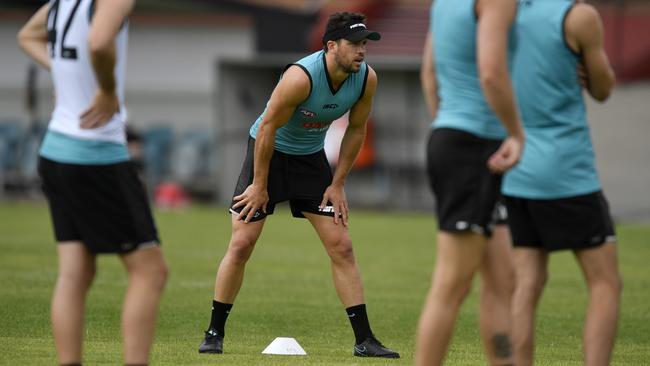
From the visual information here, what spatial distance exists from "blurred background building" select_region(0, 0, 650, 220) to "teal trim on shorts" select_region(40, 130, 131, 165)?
2295cm

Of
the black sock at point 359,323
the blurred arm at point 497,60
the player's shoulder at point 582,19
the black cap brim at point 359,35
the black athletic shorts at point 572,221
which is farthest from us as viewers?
the black sock at point 359,323

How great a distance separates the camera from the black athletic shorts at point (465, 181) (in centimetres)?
613

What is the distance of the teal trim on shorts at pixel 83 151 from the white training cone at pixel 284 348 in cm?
281

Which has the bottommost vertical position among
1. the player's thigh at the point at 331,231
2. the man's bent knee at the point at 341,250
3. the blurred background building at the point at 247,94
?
the blurred background building at the point at 247,94

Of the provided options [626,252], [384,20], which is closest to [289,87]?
[626,252]

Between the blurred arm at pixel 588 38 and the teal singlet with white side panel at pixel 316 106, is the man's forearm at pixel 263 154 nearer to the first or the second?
the teal singlet with white side panel at pixel 316 106

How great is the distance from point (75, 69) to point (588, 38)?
8.29 ft

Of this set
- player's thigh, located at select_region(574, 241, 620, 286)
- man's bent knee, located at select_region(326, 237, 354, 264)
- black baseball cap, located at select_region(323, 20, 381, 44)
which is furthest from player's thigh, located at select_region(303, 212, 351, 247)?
player's thigh, located at select_region(574, 241, 620, 286)

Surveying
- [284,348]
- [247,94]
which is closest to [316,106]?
[284,348]

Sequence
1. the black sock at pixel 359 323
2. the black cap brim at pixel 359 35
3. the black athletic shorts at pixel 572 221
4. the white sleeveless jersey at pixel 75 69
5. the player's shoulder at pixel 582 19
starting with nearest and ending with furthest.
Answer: the white sleeveless jersey at pixel 75 69 < the player's shoulder at pixel 582 19 < the black athletic shorts at pixel 572 221 < the black cap brim at pixel 359 35 < the black sock at pixel 359 323

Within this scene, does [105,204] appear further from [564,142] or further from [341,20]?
[341,20]

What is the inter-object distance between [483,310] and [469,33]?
1.43 metres

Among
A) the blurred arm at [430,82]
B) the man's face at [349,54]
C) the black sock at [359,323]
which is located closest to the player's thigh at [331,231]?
the black sock at [359,323]

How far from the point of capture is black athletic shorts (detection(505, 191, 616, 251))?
659 cm
